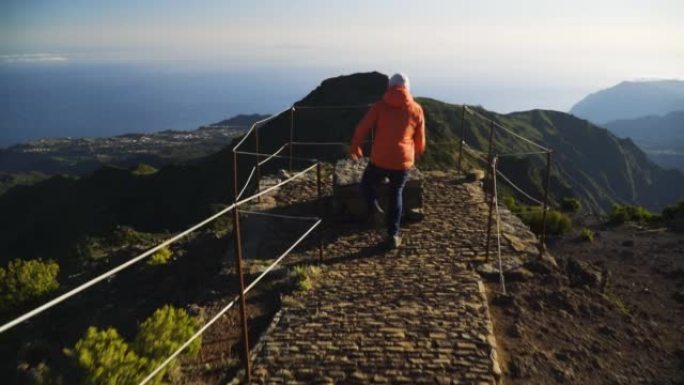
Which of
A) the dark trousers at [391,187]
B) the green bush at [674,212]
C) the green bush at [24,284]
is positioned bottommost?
the green bush at [674,212]

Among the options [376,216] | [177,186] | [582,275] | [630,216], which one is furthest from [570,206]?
[177,186]

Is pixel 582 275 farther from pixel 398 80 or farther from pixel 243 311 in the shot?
pixel 243 311

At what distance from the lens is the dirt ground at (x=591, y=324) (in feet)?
17.6

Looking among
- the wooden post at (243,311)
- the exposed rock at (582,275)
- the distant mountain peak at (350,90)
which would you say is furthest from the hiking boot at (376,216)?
the distant mountain peak at (350,90)

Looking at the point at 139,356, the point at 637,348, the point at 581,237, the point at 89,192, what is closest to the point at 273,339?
the point at 139,356

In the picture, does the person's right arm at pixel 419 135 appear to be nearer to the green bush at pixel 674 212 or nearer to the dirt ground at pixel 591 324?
the dirt ground at pixel 591 324

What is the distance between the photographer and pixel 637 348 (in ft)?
19.6

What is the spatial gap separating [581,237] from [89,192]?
208 ft

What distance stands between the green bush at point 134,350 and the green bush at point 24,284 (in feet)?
16.9

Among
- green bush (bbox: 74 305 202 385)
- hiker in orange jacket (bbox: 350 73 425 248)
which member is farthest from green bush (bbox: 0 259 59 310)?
hiker in orange jacket (bbox: 350 73 425 248)

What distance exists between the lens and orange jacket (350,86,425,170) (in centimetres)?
766

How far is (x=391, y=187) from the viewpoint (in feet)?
26.8

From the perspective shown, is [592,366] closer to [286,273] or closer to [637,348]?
[637,348]

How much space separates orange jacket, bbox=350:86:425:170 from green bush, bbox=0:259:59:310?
636 cm
